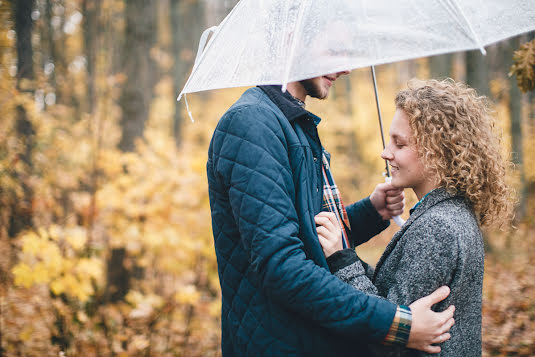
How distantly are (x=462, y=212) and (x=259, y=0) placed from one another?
3.92 feet

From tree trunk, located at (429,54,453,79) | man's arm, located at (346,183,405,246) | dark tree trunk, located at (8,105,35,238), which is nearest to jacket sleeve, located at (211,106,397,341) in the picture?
man's arm, located at (346,183,405,246)

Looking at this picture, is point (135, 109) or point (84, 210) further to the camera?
point (135, 109)

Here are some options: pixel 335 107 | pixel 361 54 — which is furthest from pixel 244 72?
pixel 335 107

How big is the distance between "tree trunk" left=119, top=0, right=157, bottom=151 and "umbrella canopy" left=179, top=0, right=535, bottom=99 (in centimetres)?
365

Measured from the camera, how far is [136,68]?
4984 mm

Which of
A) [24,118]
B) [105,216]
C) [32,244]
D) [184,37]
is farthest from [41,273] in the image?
[184,37]

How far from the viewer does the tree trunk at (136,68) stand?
4.89 m

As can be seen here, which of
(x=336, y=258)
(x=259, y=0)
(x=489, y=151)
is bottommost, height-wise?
(x=336, y=258)

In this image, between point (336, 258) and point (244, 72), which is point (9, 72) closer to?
point (244, 72)

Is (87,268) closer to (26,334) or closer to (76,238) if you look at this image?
(76,238)

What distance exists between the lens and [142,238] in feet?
14.0

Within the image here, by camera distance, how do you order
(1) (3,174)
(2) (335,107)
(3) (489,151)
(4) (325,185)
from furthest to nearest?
(2) (335,107), (1) (3,174), (4) (325,185), (3) (489,151)

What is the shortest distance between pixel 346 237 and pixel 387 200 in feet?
1.60

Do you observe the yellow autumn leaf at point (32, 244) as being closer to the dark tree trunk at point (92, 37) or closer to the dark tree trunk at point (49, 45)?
the dark tree trunk at point (92, 37)
